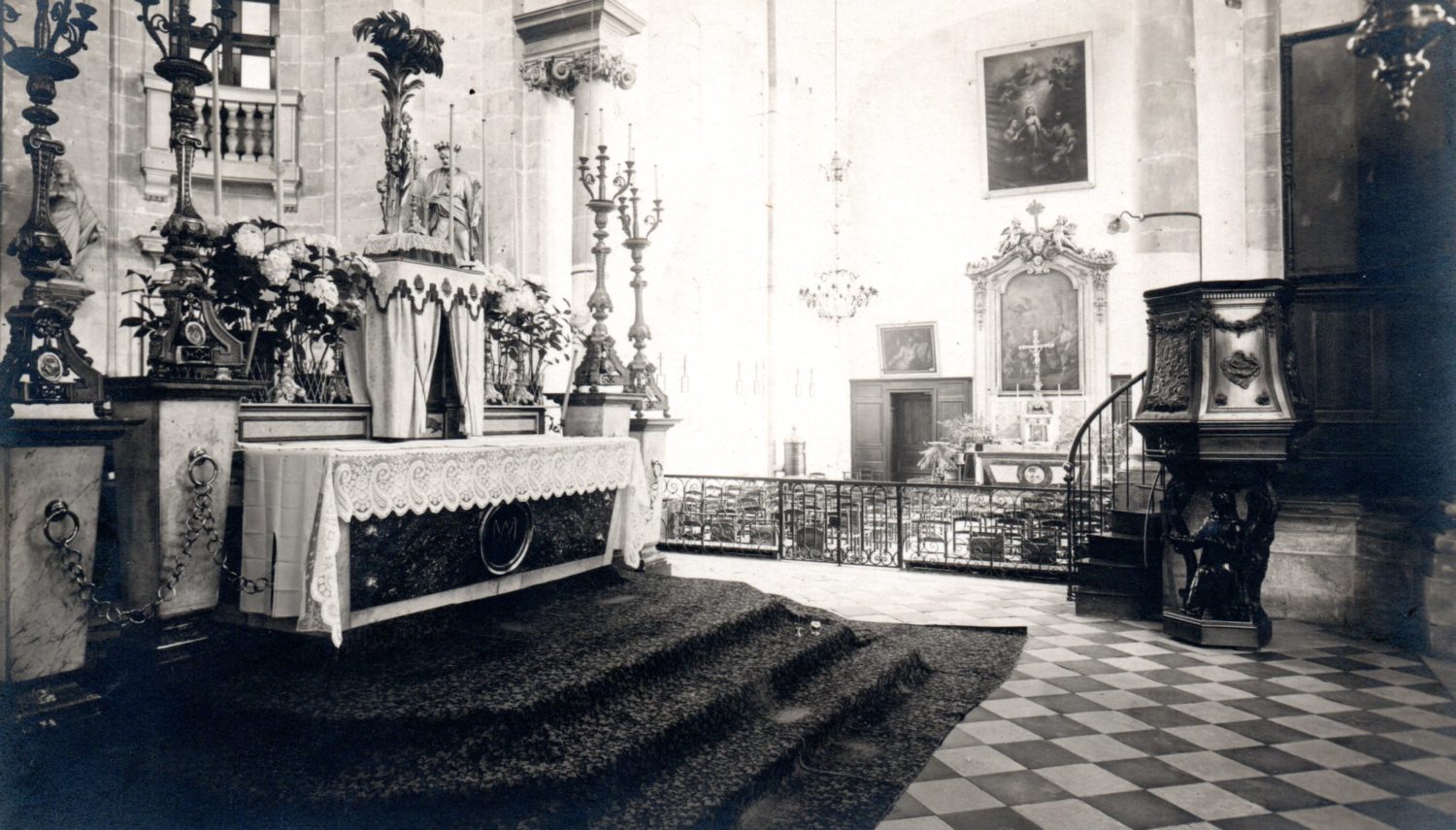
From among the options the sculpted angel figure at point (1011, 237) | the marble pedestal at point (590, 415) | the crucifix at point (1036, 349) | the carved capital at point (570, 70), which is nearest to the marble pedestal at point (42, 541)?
the marble pedestal at point (590, 415)

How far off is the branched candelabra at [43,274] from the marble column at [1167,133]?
29.6ft

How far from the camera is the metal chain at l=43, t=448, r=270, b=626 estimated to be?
306 centimetres

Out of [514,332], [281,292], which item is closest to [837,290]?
[514,332]

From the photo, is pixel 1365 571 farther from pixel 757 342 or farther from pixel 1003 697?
pixel 757 342

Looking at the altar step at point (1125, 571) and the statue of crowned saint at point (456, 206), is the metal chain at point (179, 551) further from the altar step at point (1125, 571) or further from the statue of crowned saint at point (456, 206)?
the altar step at point (1125, 571)

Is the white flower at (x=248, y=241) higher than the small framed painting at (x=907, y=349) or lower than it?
lower

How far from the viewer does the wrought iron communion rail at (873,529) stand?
8.01 m

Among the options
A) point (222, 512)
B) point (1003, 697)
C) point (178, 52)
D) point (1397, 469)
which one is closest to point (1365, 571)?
point (1397, 469)

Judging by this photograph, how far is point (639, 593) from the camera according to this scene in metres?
5.23

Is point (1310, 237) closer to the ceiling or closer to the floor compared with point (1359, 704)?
closer to the ceiling

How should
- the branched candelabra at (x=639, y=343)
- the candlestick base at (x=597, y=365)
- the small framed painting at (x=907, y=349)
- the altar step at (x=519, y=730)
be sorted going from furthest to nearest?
1. the small framed painting at (x=907, y=349)
2. the branched candelabra at (x=639, y=343)
3. the candlestick base at (x=597, y=365)
4. the altar step at (x=519, y=730)

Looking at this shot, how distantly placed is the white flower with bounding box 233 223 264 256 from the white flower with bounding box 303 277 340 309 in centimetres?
35

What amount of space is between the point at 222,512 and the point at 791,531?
6349mm

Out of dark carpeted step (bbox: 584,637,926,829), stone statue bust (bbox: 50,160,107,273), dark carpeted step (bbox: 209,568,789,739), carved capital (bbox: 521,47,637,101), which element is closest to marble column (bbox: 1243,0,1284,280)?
dark carpeted step (bbox: 584,637,926,829)
